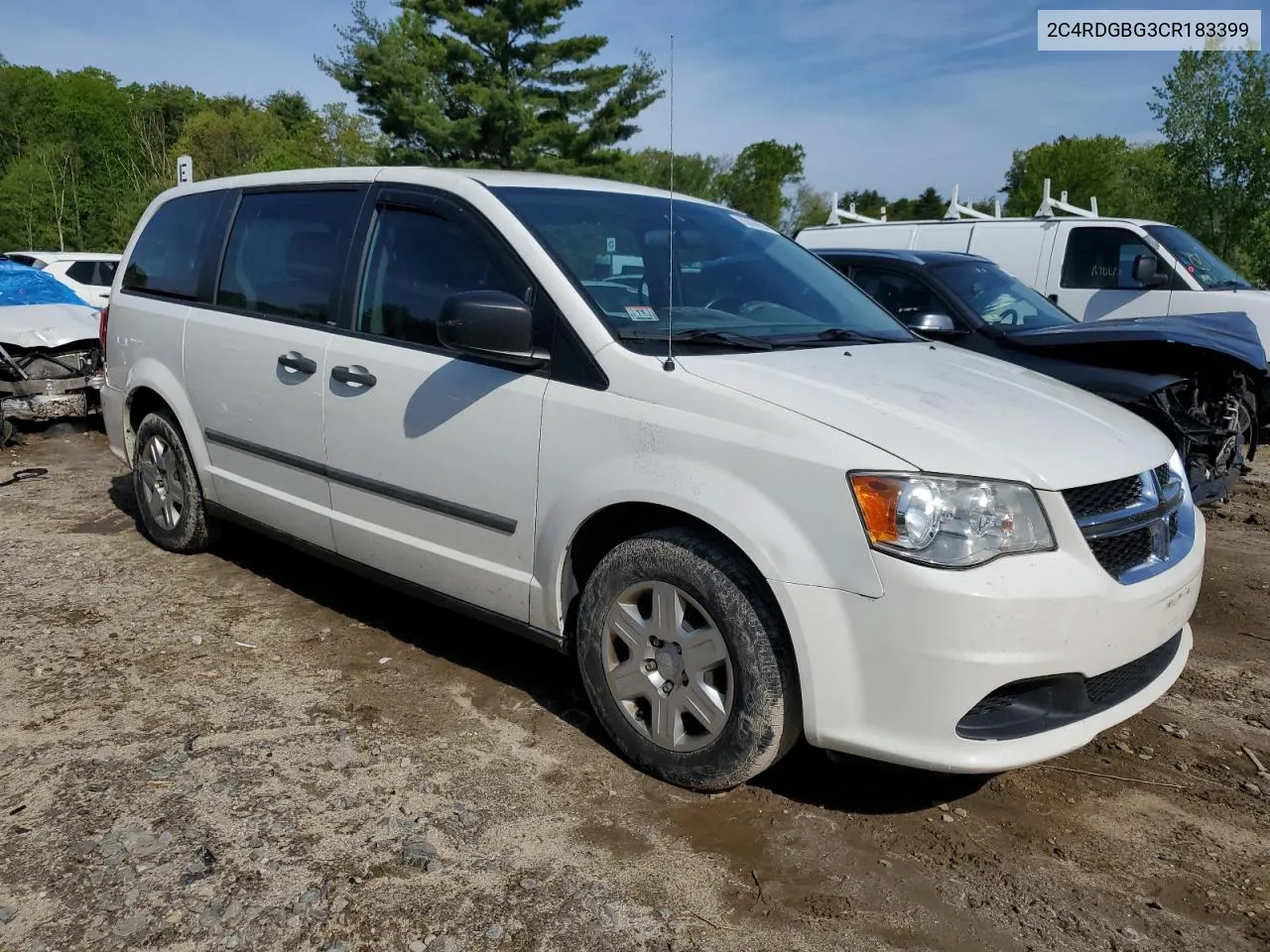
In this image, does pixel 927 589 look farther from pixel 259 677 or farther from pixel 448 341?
pixel 259 677

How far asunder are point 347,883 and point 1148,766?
8.32ft

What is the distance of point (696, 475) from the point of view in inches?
114

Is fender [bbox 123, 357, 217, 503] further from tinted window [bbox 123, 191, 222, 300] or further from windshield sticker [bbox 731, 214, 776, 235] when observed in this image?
windshield sticker [bbox 731, 214, 776, 235]

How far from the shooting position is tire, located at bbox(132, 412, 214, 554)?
5.08m

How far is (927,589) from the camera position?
2539 mm

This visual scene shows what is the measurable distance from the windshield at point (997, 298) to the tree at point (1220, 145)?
13049 millimetres

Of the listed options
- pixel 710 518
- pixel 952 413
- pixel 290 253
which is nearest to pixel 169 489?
pixel 290 253

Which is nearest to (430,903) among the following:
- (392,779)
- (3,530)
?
(392,779)

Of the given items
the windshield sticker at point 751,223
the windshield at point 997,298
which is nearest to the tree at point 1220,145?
the windshield at point 997,298

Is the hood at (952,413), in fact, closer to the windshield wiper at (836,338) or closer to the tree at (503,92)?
the windshield wiper at (836,338)

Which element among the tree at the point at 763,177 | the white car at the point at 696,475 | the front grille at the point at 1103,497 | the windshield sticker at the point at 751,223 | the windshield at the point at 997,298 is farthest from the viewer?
the tree at the point at 763,177

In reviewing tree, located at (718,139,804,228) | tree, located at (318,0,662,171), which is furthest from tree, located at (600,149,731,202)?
tree, located at (318,0,662,171)

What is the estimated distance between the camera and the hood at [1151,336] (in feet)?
17.7

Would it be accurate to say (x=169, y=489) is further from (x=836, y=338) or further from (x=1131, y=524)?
(x=1131, y=524)
